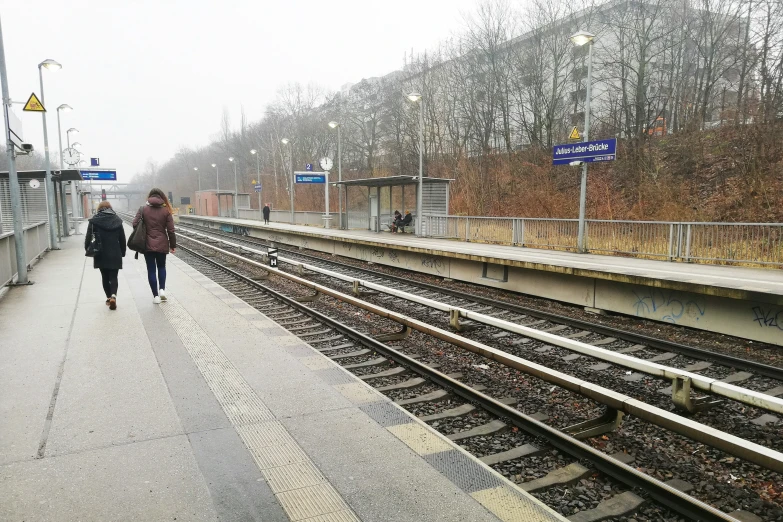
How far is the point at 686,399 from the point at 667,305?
5.07 metres

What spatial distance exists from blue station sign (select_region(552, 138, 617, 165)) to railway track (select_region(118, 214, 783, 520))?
9.65 metres

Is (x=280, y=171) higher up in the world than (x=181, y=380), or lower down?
higher up

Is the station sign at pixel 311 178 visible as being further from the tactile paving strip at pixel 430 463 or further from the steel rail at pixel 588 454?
the tactile paving strip at pixel 430 463

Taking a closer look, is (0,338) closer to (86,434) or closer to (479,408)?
(86,434)

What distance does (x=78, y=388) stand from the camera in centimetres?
489

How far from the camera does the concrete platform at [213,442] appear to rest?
2.99 meters

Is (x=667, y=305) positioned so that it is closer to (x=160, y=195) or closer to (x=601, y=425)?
(x=601, y=425)

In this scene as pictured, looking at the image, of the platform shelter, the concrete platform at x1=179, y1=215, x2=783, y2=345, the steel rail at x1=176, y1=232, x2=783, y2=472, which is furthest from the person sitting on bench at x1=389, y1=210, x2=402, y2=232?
the platform shelter

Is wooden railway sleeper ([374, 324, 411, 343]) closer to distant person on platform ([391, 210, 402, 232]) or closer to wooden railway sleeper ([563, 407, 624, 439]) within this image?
wooden railway sleeper ([563, 407, 624, 439])

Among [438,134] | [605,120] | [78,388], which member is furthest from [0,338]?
[438,134]

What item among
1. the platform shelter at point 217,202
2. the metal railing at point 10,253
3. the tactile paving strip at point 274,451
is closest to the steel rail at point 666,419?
the tactile paving strip at point 274,451

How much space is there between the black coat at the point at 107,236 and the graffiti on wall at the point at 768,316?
9.93 meters

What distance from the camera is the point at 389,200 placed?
25.5m

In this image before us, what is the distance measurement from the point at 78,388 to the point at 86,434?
121 cm
